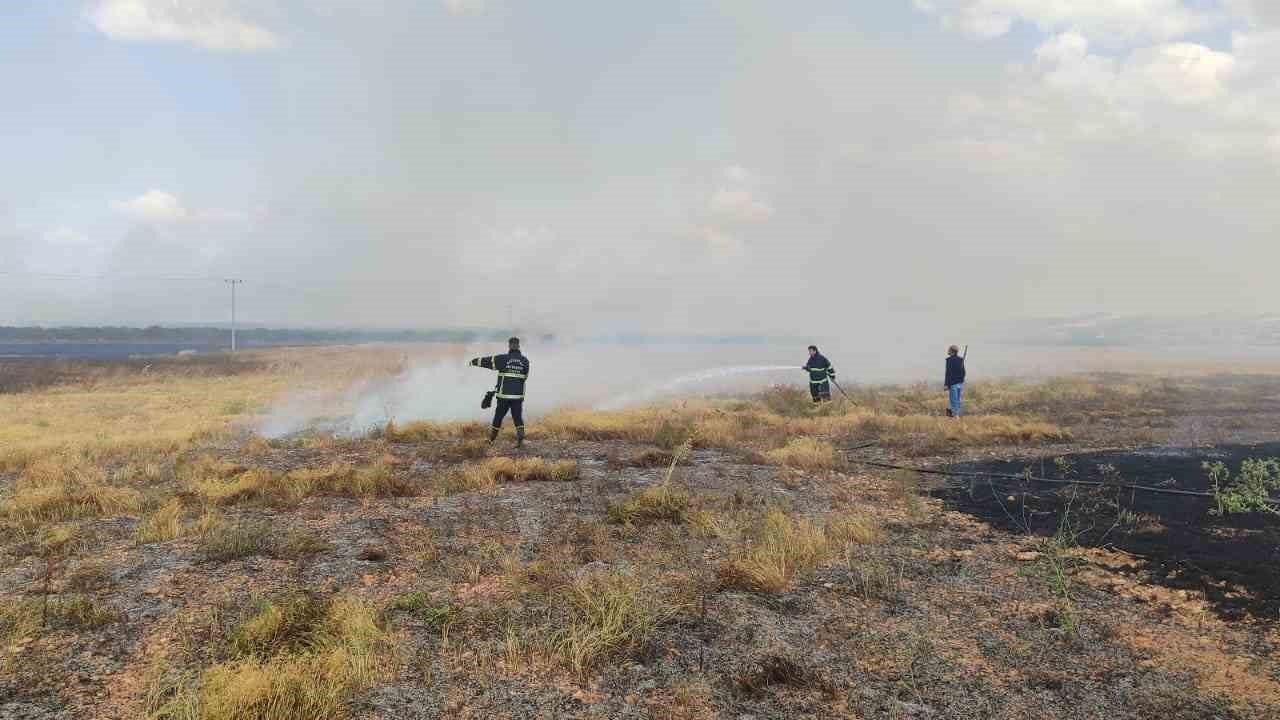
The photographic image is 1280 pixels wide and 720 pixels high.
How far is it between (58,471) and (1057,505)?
1621 cm

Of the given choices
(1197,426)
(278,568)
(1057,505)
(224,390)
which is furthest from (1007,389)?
(224,390)

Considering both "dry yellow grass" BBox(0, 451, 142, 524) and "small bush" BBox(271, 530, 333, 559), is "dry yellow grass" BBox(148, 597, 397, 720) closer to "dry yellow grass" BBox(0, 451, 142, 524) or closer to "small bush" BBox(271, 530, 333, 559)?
"small bush" BBox(271, 530, 333, 559)

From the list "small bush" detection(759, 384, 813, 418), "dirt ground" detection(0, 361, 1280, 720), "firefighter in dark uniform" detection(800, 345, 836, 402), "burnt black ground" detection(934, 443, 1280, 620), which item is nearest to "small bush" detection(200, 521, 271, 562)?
"dirt ground" detection(0, 361, 1280, 720)

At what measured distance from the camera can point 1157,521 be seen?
9.41 meters

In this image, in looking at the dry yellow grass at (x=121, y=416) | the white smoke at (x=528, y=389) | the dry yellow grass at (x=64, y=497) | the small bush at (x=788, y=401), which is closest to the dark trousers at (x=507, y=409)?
the white smoke at (x=528, y=389)

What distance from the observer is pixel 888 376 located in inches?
1640

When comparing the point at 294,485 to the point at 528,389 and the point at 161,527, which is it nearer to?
the point at 161,527

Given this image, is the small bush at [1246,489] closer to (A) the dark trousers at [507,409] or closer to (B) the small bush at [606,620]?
(B) the small bush at [606,620]

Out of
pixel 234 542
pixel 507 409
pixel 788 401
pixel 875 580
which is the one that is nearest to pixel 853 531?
pixel 875 580

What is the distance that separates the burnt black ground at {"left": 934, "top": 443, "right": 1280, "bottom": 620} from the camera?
23.4ft

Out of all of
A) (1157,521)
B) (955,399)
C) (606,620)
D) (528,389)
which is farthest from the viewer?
(528,389)

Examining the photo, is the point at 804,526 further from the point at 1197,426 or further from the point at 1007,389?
the point at 1007,389

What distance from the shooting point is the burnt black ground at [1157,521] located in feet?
23.4

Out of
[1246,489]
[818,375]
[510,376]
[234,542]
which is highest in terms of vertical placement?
[510,376]
